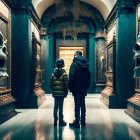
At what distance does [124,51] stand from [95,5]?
5.47 m

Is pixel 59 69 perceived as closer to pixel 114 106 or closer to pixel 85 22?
pixel 114 106

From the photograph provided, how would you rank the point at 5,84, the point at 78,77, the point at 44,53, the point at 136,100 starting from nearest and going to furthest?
the point at 78,77 < the point at 136,100 < the point at 5,84 < the point at 44,53

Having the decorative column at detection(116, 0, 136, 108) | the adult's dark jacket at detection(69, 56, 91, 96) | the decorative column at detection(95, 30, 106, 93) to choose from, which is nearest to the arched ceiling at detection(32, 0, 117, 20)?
the decorative column at detection(95, 30, 106, 93)

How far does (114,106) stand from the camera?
6.61m

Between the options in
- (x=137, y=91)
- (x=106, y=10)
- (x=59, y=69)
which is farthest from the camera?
(x=106, y=10)

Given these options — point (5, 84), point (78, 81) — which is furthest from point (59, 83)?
point (5, 84)

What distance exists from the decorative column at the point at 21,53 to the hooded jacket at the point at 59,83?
103 inches

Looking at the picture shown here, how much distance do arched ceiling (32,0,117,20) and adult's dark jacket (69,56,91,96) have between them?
6031 mm

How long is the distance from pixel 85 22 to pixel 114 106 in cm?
659

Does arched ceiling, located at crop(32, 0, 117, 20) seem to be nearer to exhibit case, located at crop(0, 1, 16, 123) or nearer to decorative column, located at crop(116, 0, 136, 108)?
decorative column, located at crop(116, 0, 136, 108)

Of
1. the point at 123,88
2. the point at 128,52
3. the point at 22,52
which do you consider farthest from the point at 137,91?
the point at 22,52

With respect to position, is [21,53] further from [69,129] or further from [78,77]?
[69,129]

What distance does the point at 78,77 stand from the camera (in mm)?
4078

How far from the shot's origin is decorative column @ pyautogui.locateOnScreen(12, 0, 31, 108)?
6.41 metres
